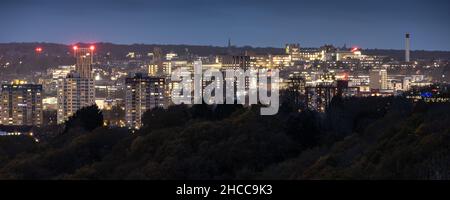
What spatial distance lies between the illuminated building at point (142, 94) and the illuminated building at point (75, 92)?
5.67ft

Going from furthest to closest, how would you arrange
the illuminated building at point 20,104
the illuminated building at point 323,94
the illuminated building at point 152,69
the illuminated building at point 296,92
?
the illuminated building at point 152,69, the illuminated building at point 20,104, the illuminated building at point 296,92, the illuminated building at point 323,94

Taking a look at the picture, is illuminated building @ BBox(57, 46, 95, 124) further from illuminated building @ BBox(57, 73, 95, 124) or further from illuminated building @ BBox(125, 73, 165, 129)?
illuminated building @ BBox(125, 73, 165, 129)

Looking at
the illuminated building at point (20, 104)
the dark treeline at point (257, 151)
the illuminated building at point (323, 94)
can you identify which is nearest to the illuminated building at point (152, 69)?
the illuminated building at point (20, 104)

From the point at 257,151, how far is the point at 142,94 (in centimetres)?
2977

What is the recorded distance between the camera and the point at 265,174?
11.7 meters

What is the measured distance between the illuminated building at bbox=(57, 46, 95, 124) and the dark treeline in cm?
2485

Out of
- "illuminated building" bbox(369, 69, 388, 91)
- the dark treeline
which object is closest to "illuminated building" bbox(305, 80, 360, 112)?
"illuminated building" bbox(369, 69, 388, 91)

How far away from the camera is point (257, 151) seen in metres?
13.4

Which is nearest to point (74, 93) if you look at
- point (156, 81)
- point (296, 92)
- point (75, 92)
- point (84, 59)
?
point (75, 92)

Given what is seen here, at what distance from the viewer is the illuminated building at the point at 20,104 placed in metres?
43.9

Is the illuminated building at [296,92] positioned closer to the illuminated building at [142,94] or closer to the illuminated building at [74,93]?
the illuminated building at [142,94]

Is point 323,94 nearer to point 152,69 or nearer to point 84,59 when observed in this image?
point 152,69
